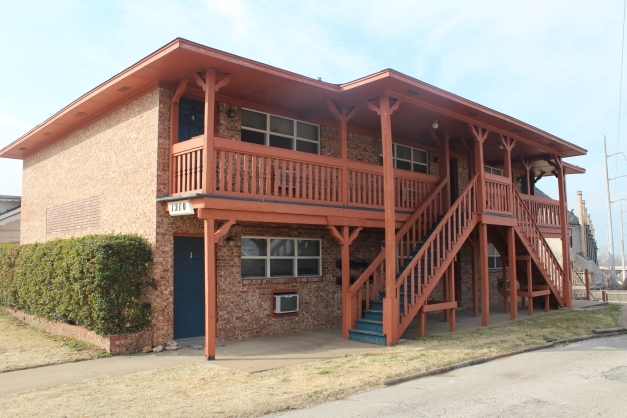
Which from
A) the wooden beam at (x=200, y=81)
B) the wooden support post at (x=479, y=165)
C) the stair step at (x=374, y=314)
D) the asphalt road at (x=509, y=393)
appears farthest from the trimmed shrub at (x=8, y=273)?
the wooden support post at (x=479, y=165)

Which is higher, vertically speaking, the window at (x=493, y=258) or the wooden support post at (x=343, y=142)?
the wooden support post at (x=343, y=142)

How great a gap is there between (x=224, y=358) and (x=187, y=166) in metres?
3.67

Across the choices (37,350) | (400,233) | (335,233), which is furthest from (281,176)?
(37,350)

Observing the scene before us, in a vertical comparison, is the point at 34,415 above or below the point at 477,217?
below

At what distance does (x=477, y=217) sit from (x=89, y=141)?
10.1 meters

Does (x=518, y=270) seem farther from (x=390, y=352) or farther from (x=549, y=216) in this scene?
(x=390, y=352)

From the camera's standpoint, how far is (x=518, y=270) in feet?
55.8

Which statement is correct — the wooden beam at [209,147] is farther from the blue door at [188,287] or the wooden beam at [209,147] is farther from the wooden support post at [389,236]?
the wooden support post at [389,236]

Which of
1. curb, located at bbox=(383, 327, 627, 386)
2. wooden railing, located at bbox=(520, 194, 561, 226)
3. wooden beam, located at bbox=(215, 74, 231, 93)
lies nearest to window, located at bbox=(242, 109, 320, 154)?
wooden beam, located at bbox=(215, 74, 231, 93)

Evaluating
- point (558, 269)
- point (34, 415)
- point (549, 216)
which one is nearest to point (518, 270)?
point (558, 269)

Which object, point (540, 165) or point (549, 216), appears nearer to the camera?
point (549, 216)

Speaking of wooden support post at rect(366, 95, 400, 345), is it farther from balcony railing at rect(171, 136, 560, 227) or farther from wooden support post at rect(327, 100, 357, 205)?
balcony railing at rect(171, 136, 560, 227)

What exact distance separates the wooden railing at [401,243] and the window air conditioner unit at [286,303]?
1.44 m

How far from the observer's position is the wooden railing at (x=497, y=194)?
47.3 feet
